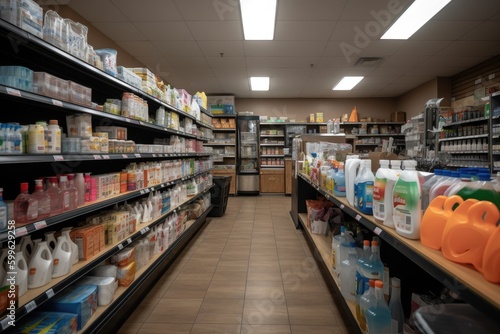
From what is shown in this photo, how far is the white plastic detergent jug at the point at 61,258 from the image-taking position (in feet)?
5.53

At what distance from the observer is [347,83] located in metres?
7.84

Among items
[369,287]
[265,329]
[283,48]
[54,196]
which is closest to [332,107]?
[283,48]

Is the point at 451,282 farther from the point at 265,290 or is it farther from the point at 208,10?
the point at 208,10

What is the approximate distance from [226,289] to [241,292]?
166mm

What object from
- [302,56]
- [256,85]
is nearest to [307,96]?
[256,85]

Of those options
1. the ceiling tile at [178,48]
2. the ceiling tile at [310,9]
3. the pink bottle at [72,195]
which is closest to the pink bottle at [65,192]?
the pink bottle at [72,195]

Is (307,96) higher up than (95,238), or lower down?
higher up

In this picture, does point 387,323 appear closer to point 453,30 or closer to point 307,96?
point 453,30

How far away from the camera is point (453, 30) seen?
457 cm

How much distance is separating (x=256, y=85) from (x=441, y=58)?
4.49m

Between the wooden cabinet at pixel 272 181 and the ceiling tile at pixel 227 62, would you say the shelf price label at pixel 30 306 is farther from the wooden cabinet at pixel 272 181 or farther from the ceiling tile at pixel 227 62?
the wooden cabinet at pixel 272 181

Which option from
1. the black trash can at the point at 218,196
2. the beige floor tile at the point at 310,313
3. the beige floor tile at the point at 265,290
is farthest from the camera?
the black trash can at the point at 218,196

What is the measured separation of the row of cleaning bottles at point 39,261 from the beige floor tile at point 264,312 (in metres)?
1.39

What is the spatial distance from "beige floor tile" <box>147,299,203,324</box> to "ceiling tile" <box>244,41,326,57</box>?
439cm
